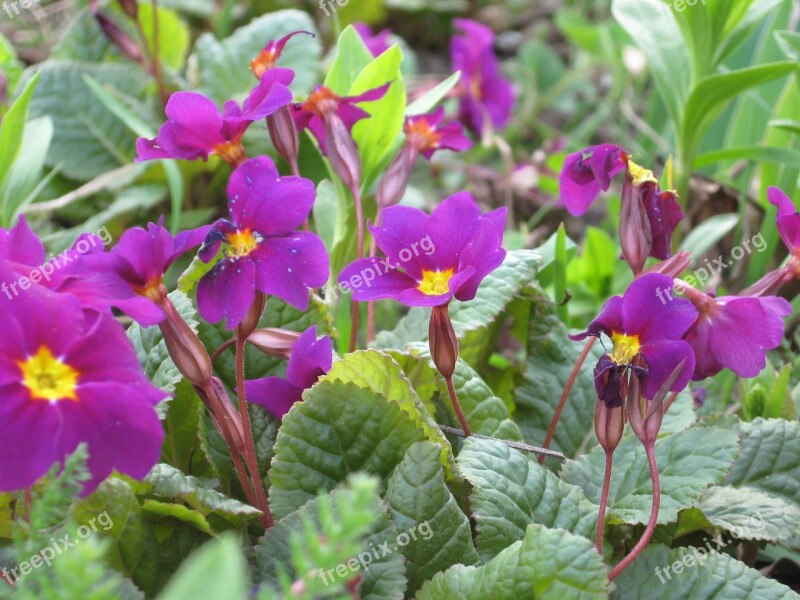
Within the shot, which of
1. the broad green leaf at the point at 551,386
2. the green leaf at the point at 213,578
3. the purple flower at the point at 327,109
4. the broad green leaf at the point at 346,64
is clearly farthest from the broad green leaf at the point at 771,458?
the green leaf at the point at 213,578

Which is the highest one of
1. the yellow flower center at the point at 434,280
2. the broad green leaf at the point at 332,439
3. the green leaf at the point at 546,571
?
the yellow flower center at the point at 434,280

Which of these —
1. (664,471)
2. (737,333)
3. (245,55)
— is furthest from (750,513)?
(245,55)

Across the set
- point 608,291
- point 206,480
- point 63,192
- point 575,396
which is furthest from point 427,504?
point 63,192

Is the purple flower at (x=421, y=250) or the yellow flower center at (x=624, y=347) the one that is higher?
the purple flower at (x=421, y=250)

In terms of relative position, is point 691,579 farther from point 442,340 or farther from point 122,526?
point 122,526

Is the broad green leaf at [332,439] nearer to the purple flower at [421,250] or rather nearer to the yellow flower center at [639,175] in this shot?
the purple flower at [421,250]
